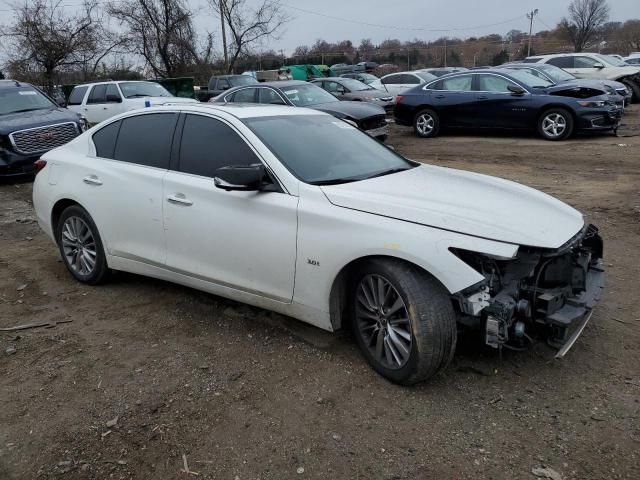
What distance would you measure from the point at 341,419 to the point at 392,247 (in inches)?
38.6

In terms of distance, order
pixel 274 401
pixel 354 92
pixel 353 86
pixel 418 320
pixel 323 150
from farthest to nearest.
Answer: pixel 353 86 < pixel 354 92 < pixel 323 150 < pixel 274 401 < pixel 418 320

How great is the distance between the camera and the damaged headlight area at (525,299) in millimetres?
3059

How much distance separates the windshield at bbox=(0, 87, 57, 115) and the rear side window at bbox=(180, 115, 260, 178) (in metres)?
8.56

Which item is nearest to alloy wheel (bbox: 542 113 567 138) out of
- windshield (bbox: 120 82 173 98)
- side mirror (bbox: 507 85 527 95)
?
side mirror (bbox: 507 85 527 95)

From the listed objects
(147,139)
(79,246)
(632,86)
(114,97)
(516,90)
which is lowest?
(79,246)

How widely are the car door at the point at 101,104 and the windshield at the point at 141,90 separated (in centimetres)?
24

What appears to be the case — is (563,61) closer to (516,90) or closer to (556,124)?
(516,90)

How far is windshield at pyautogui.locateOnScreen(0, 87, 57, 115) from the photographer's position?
11.2 meters

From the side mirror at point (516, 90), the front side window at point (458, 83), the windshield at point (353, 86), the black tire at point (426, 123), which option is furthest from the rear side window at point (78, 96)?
the side mirror at point (516, 90)

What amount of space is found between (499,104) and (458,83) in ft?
4.06

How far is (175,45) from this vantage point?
30.5 meters

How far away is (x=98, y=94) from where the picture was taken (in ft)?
52.7


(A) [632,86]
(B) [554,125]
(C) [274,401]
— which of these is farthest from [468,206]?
(A) [632,86]

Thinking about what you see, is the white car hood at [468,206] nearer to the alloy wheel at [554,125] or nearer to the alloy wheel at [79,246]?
the alloy wheel at [79,246]
